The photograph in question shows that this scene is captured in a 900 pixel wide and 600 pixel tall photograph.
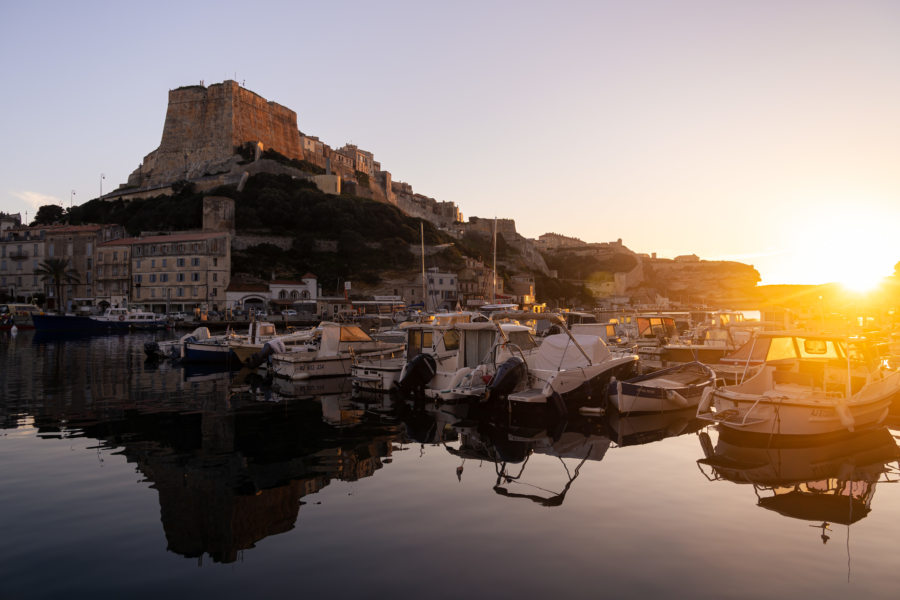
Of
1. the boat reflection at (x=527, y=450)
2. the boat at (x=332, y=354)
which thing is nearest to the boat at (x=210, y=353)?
the boat at (x=332, y=354)

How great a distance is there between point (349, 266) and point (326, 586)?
7444 cm

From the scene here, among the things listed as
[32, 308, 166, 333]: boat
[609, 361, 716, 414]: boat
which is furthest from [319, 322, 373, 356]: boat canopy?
[32, 308, 166, 333]: boat

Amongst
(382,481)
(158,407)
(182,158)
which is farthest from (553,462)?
(182,158)

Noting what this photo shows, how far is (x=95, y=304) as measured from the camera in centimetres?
7069

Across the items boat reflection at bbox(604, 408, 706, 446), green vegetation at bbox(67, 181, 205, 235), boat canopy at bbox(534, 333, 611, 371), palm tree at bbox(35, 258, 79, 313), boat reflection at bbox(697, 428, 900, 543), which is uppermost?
green vegetation at bbox(67, 181, 205, 235)

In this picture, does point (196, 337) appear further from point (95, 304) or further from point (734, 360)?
point (95, 304)

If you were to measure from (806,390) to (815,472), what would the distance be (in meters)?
3.47

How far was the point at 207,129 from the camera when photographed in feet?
311

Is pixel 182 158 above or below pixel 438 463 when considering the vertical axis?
above

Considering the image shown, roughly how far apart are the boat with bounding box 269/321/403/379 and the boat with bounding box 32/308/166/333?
1608 inches

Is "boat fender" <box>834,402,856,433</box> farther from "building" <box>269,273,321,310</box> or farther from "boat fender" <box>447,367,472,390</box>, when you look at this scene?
"building" <box>269,273,321,310</box>

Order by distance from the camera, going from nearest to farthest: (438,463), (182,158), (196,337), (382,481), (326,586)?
(326,586) < (382,481) < (438,463) < (196,337) < (182,158)

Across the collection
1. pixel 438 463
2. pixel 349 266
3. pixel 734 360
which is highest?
pixel 349 266

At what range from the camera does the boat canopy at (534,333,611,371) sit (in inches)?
655
